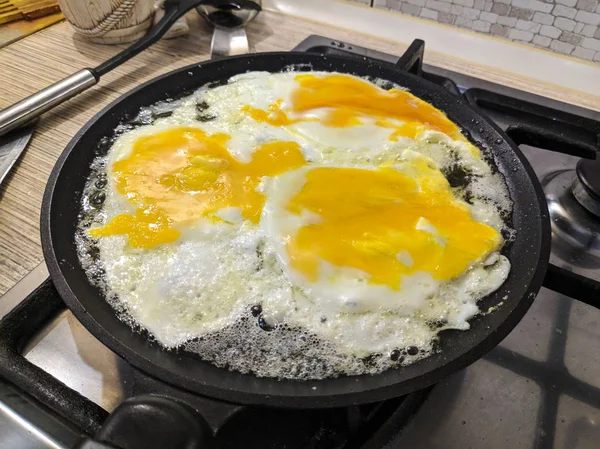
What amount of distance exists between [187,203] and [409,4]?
1383 millimetres

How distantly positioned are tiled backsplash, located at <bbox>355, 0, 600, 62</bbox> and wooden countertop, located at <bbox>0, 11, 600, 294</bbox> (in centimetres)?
19

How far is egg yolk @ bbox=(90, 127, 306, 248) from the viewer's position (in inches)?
37.4

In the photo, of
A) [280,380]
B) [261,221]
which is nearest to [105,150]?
[261,221]

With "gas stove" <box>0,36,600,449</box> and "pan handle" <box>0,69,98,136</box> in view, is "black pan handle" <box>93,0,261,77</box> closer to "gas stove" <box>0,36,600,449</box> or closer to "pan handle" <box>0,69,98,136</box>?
"pan handle" <box>0,69,98,136</box>

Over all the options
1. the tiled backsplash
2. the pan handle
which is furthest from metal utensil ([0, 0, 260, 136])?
the tiled backsplash

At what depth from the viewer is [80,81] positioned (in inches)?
58.9

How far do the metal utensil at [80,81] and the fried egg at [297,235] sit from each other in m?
0.46

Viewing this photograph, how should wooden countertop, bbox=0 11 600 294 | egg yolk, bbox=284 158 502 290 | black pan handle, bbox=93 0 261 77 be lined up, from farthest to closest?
black pan handle, bbox=93 0 261 77 → wooden countertop, bbox=0 11 600 294 → egg yolk, bbox=284 158 502 290

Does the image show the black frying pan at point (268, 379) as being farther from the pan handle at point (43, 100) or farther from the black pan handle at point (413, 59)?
the pan handle at point (43, 100)

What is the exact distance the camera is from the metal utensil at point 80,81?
1.36 meters

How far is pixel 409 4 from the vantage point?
1867 mm

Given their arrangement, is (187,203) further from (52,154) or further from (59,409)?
(52,154)

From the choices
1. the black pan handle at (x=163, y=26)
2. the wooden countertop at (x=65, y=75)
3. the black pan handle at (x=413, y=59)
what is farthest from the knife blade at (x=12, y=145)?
the black pan handle at (x=413, y=59)

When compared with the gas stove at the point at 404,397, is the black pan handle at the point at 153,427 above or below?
above
